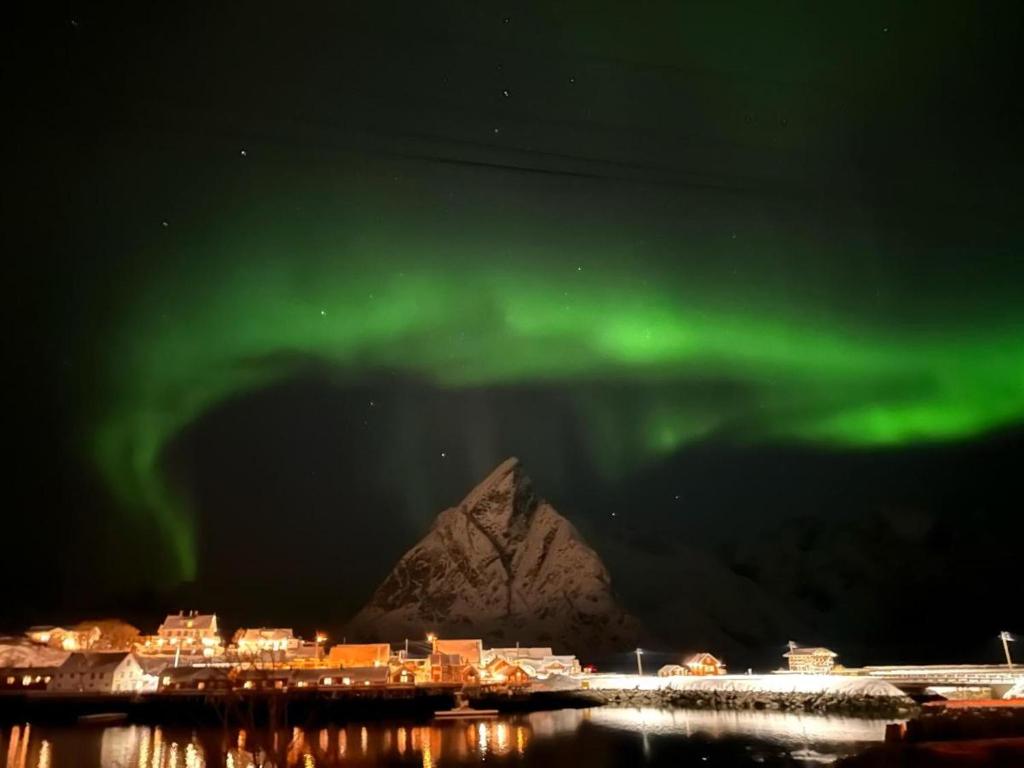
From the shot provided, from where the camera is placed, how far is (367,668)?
7494 cm

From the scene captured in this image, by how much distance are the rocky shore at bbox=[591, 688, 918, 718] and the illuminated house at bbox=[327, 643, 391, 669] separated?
81.0ft

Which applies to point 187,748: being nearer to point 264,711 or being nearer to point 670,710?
point 264,711

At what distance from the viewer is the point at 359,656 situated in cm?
8200

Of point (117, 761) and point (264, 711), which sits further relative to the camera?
point (264, 711)

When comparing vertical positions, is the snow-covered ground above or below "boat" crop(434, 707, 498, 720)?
above

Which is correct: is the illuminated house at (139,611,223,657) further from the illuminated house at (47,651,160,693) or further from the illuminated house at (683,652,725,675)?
the illuminated house at (683,652,725,675)

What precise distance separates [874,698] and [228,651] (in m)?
68.8

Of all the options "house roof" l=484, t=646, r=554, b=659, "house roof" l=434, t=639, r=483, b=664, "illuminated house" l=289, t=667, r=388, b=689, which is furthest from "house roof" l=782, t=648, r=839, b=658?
"illuminated house" l=289, t=667, r=388, b=689

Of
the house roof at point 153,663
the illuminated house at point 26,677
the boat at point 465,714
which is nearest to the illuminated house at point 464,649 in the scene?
the boat at point 465,714

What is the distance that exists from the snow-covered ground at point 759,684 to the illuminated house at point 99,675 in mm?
49572

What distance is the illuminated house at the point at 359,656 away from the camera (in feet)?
265

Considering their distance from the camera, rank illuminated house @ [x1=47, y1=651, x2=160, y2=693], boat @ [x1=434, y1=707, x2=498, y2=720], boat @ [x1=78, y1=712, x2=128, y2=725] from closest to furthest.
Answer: boat @ [x1=78, y1=712, x2=128, y2=725]
boat @ [x1=434, y1=707, x2=498, y2=720]
illuminated house @ [x1=47, y1=651, x2=160, y2=693]

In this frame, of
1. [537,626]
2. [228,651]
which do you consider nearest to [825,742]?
[228,651]

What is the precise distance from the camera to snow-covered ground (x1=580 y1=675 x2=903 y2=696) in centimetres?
6088
